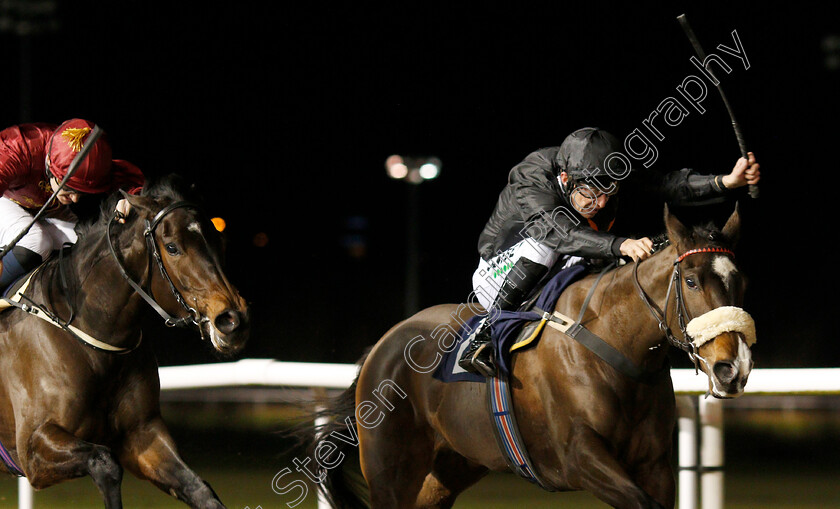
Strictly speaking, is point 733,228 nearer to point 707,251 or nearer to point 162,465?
point 707,251

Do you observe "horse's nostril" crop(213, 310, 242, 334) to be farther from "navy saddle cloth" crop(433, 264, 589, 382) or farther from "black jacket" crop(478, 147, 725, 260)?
"black jacket" crop(478, 147, 725, 260)

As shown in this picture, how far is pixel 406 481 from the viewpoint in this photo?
3885 millimetres

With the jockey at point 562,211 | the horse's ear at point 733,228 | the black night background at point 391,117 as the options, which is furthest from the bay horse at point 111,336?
the black night background at point 391,117

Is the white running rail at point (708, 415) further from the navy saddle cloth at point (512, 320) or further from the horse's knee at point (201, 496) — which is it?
the horse's knee at point (201, 496)

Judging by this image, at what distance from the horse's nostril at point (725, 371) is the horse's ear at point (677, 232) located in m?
0.40

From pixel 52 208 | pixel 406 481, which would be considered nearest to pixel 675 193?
pixel 406 481

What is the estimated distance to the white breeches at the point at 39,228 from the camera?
3.59 metres

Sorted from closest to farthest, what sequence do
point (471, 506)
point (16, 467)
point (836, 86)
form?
point (16, 467)
point (471, 506)
point (836, 86)

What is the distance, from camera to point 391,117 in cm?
1608

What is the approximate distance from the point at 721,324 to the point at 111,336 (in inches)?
81.3

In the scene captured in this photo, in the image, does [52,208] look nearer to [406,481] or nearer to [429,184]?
[406,481]

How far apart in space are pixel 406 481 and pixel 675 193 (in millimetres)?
1603

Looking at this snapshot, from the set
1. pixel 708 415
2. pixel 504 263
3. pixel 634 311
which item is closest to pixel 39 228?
pixel 504 263

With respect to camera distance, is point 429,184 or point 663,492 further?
point 429,184
